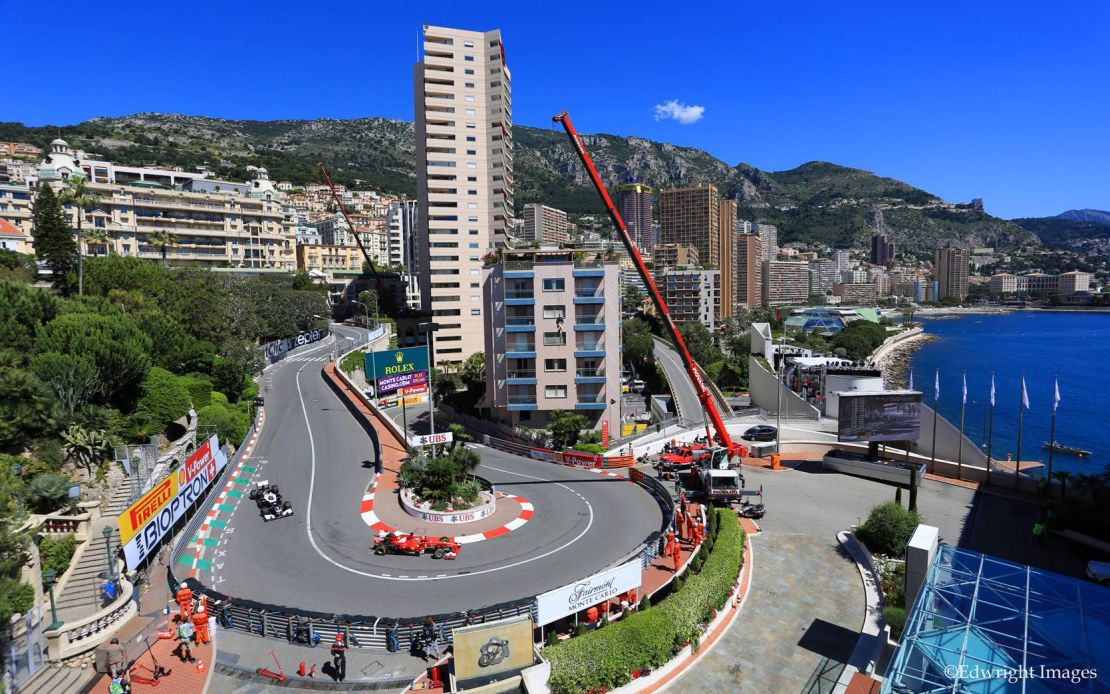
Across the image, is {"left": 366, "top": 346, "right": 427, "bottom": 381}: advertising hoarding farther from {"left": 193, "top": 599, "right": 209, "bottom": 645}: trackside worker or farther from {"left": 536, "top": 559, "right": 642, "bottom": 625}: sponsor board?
{"left": 536, "top": 559, "right": 642, "bottom": 625}: sponsor board

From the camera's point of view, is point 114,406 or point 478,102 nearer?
point 114,406

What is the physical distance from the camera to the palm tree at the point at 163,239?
82.6 m

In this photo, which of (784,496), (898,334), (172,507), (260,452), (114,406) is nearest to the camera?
(172,507)

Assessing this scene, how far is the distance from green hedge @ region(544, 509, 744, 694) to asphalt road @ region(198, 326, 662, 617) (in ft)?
17.9

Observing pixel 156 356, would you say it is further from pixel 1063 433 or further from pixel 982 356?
pixel 982 356

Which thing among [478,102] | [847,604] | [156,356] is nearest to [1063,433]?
[847,604]

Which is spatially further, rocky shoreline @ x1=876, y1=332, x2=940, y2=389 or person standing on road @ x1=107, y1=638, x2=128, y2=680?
rocky shoreline @ x1=876, y1=332, x2=940, y2=389

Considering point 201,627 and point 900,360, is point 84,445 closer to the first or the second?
point 201,627

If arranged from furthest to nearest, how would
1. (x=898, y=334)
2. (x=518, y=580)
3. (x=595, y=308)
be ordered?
(x=898, y=334) → (x=595, y=308) → (x=518, y=580)

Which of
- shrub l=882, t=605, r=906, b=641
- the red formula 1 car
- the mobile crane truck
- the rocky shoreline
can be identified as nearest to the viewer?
shrub l=882, t=605, r=906, b=641

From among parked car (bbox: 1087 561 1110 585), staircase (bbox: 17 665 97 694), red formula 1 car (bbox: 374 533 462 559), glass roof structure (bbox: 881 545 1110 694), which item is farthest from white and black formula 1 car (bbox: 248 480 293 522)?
parked car (bbox: 1087 561 1110 585)

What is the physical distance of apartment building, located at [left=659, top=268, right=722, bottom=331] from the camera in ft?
476

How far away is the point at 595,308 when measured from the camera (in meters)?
46.2

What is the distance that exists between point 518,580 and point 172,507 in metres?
15.7
